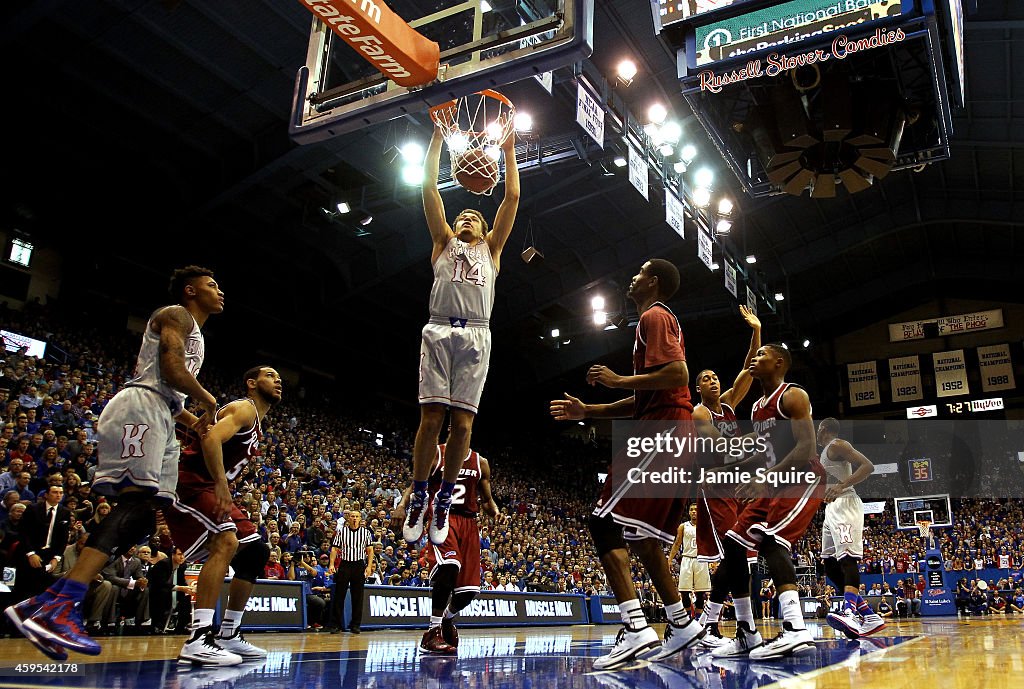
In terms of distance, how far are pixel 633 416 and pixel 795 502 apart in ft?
3.72

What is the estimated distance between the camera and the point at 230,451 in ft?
15.5

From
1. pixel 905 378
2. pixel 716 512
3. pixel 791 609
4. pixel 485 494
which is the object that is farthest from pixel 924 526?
pixel 791 609

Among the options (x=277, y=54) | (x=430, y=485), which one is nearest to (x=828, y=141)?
(x=430, y=485)

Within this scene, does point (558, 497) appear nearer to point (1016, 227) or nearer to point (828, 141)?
point (1016, 227)

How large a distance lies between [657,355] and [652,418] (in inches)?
13.9

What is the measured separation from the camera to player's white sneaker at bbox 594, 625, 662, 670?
3.83m

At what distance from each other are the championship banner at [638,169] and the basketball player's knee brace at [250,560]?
453 inches

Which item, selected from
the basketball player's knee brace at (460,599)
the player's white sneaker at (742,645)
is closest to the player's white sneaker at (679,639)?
the player's white sneaker at (742,645)

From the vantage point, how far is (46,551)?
8.37m

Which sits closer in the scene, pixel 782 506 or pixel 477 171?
pixel 782 506

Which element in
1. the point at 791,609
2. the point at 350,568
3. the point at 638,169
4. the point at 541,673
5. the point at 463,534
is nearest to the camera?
the point at 541,673

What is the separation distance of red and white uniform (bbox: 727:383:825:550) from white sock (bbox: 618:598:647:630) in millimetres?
921

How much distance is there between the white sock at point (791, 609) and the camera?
14.0ft

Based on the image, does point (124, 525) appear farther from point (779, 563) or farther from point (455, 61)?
point (455, 61)
